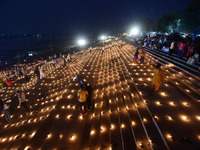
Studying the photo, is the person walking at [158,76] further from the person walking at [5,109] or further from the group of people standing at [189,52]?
the person walking at [5,109]

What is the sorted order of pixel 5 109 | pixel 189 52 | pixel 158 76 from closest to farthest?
pixel 158 76
pixel 5 109
pixel 189 52

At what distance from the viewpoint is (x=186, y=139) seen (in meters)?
2.73

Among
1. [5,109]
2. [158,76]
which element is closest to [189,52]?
[158,76]

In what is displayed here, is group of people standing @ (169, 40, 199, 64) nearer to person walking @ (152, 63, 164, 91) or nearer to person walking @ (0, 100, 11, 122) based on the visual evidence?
person walking @ (152, 63, 164, 91)

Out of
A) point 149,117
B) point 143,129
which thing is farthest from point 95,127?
point 149,117

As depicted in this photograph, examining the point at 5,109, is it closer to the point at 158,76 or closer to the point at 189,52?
the point at 158,76

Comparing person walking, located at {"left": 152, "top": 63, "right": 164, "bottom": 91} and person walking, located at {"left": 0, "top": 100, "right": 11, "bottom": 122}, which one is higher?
person walking, located at {"left": 152, "top": 63, "right": 164, "bottom": 91}

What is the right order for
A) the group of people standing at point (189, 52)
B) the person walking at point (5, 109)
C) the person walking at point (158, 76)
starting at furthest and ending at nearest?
1. the group of people standing at point (189, 52)
2. the person walking at point (5, 109)
3. the person walking at point (158, 76)

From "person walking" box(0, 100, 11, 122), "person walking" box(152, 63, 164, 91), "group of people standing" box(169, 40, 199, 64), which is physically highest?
"group of people standing" box(169, 40, 199, 64)

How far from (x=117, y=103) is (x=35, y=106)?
17.8ft

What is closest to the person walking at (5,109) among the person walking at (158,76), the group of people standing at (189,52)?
the person walking at (158,76)

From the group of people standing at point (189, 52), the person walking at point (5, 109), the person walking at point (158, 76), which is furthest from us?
the group of people standing at point (189, 52)

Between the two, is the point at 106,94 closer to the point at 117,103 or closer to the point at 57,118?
the point at 117,103

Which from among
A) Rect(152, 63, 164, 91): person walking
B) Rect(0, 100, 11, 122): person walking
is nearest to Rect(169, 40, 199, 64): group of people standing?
Rect(152, 63, 164, 91): person walking
